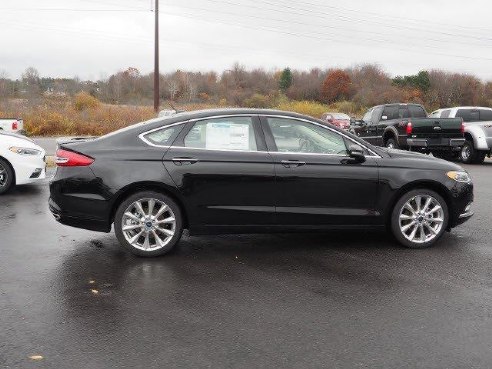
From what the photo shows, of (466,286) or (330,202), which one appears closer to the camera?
(466,286)

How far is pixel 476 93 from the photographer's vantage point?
69875 millimetres

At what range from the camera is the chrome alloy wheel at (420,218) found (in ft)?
21.7

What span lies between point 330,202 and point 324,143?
0.69 m

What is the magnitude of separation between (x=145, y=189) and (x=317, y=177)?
1.92m

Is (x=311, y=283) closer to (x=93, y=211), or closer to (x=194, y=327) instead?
(x=194, y=327)

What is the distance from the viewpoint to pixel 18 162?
34.6 feet

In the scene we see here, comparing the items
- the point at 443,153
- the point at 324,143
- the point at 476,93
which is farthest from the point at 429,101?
the point at 324,143

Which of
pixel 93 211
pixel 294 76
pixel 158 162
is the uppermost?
pixel 294 76

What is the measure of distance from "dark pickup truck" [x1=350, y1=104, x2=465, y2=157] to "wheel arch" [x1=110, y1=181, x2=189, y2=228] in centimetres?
1250

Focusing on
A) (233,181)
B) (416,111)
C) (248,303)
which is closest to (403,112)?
(416,111)

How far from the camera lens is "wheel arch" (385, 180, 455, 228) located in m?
6.57

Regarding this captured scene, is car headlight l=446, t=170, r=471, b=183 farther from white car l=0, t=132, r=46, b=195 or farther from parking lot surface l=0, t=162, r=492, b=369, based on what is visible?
white car l=0, t=132, r=46, b=195

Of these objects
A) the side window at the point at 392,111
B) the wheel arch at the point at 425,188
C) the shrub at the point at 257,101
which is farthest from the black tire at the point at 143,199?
the shrub at the point at 257,101

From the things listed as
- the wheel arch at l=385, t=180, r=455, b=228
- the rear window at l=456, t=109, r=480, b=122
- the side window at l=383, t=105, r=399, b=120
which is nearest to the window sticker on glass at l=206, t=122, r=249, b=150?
the wheel arch at l=385, t=180, r=455, b=228
